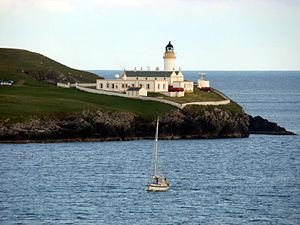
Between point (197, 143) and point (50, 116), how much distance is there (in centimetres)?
1934

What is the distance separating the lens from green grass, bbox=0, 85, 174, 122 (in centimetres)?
14725

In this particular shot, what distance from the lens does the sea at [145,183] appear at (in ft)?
306

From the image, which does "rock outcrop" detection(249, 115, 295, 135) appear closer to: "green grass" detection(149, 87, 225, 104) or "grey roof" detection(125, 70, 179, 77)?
"green grass" detection(149, 87, 225, 104)

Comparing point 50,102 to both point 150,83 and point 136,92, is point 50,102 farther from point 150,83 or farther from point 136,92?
point 150,83

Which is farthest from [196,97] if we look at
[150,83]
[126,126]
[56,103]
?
[56,103]

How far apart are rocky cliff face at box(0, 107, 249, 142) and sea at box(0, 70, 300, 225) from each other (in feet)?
9.00

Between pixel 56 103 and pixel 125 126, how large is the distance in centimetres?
1181

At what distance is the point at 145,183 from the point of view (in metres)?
111

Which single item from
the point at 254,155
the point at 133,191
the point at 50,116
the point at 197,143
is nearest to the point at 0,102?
the point at 50,116

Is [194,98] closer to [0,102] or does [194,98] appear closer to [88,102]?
[88,102]

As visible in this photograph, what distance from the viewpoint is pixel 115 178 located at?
11412 cm

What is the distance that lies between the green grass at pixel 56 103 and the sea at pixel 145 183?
7.87 meters

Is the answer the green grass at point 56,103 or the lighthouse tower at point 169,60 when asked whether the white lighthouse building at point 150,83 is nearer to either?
the lighthouse tower at point 169,60

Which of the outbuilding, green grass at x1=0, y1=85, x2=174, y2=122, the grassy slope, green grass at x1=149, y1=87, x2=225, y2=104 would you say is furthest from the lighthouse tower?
green grass at x1=0, y1=85, x2=174, y2=122
